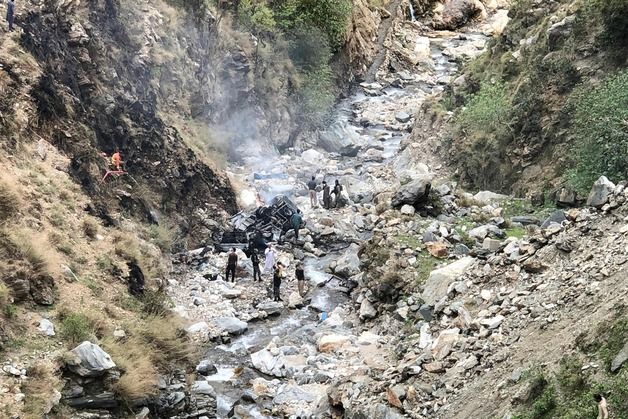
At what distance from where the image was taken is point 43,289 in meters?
10.3

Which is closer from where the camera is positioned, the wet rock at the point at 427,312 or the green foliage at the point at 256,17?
the wet rock at the point at 427,312

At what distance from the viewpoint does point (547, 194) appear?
1516cm

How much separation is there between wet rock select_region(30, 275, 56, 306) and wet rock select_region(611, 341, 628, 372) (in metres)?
8.61

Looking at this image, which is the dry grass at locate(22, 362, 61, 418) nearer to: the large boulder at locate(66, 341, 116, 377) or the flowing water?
the large boulder at locate(66, 341, 116, 377)

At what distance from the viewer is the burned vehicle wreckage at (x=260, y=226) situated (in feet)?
61.0

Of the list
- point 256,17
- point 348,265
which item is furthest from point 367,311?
point 256,17

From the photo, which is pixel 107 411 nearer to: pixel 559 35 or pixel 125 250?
pixel 125 250

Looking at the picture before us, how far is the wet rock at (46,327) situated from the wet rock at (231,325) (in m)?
4.92

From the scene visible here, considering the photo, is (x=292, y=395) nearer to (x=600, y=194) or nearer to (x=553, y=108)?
(x=600, y=194)

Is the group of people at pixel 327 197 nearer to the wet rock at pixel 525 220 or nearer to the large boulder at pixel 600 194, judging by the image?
the wet rock at pixel 525 220

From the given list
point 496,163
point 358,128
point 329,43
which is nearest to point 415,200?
point 496,163

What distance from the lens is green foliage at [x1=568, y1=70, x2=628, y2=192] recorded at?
41.2 ft

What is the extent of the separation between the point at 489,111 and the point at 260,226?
832 centimetres

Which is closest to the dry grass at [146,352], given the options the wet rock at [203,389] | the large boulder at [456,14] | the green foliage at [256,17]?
the wet rock at [203,389]
